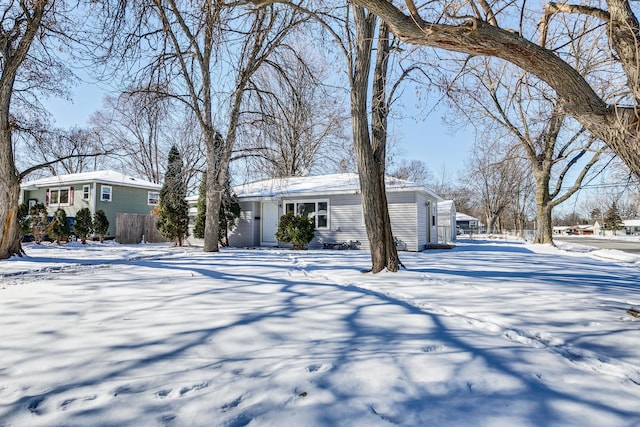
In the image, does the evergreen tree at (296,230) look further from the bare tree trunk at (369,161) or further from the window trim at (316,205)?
the bare tree trunk at (369,161)

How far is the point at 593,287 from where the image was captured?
5301mm

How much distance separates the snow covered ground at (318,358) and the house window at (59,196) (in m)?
18.5

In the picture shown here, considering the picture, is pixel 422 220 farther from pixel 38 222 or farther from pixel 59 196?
pixel 59 196

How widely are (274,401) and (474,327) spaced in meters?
2.11

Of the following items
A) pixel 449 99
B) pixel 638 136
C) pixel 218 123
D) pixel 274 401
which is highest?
pixel 218 123

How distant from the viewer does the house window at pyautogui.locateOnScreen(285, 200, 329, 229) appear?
574 inches

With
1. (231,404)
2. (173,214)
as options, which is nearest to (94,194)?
(173,214)

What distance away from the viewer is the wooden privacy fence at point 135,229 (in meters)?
17.9

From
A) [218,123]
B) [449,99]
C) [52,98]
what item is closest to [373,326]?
[449,99]

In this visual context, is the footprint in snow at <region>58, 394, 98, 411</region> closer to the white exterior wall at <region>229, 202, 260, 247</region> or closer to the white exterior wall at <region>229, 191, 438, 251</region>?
the white exterior wall at <region>229, 191, 438, 251</region>

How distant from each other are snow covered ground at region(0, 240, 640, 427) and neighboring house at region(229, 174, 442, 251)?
856 cm

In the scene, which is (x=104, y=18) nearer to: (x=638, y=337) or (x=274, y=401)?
(x=274, y=401)

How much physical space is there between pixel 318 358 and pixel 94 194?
2057cm

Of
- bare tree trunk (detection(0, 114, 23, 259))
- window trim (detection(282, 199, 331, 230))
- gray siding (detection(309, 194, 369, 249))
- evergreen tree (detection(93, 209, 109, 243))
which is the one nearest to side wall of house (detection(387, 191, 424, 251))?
gray siding (detection(309, 194, 369, 249))
